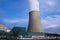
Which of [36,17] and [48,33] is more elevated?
[36,17]

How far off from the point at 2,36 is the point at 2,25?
1.63 ft

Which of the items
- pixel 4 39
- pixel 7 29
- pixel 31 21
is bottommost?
pixel 4 39

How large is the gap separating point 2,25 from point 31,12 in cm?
129

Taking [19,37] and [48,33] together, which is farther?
[48,33]

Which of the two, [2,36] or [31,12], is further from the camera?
[31,12]

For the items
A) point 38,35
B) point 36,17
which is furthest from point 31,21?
point 38,35

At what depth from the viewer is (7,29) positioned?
15.8ft

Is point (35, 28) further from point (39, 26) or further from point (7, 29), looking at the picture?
point (7, 29)

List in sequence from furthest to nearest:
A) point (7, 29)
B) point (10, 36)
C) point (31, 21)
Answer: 1. point (31, 21)
2. point (7, 29)
3. point (10, 36)

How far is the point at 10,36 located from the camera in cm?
449

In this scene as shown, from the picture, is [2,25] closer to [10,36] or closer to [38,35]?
[10,36]

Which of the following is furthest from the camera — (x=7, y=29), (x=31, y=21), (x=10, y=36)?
(x=31, y=21)

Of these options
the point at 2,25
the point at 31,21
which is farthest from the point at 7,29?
the point at 31,21

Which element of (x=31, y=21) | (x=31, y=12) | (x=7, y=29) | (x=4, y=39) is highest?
(x=31, y=12)
